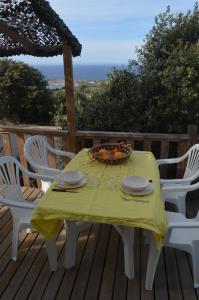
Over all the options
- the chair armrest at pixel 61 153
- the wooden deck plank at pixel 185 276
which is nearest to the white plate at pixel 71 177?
the chair armrest at pixel 61 153

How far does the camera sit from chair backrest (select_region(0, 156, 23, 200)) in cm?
233

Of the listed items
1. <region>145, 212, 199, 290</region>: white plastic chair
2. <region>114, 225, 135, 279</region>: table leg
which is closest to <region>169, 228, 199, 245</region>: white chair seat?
<region>145, 212, 199, 290</region>: white plastic chair

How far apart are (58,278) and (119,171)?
1.00 m

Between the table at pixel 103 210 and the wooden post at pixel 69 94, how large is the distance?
1.13 metres

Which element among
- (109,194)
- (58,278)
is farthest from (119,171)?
(58,278)


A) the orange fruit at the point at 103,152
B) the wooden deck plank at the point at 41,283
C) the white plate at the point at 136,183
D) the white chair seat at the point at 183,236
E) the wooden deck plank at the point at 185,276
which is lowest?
the wooden deck plank at the point at 185,276

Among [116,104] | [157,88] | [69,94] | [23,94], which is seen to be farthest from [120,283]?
[23,94]

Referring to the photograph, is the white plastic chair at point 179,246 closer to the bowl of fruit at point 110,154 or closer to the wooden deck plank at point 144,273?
the wooden deck plank at point 144,273

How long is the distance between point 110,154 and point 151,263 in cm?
106

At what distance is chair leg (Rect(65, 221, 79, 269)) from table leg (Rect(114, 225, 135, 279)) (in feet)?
1.14

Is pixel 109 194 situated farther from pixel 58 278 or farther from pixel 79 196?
pixel 58 278

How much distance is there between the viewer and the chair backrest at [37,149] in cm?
306

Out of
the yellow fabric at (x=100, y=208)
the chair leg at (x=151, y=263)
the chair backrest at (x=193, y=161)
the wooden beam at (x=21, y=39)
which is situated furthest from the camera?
the wooden beam at (x=21, y=39)

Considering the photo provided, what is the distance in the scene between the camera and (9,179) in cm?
245
